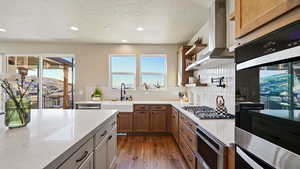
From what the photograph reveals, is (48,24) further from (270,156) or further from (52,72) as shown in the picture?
(270,156)

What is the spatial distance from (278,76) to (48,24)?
4188mm

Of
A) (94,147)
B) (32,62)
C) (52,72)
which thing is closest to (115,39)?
(52,72)

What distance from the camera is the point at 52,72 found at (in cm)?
549

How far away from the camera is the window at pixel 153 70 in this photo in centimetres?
544

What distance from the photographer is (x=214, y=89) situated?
316 cm

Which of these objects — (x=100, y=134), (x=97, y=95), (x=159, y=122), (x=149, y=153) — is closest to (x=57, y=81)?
(x=97, y=95)

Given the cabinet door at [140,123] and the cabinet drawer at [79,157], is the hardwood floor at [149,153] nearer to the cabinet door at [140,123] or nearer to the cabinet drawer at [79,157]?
the cabinet door at [140,123]

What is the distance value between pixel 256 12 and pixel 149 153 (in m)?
2.98

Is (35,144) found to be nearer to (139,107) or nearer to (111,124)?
(111,124)

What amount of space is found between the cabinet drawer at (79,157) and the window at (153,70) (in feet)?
13.1

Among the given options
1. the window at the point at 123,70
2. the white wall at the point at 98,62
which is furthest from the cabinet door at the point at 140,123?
the window at the point at 123,70

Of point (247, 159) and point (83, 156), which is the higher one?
point (247, 159)

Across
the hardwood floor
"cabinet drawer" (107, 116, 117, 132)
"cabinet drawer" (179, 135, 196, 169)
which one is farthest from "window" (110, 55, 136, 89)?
"cabinet drawer" (179, 135, 196, 169)

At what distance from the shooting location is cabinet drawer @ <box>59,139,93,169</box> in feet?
3.50
